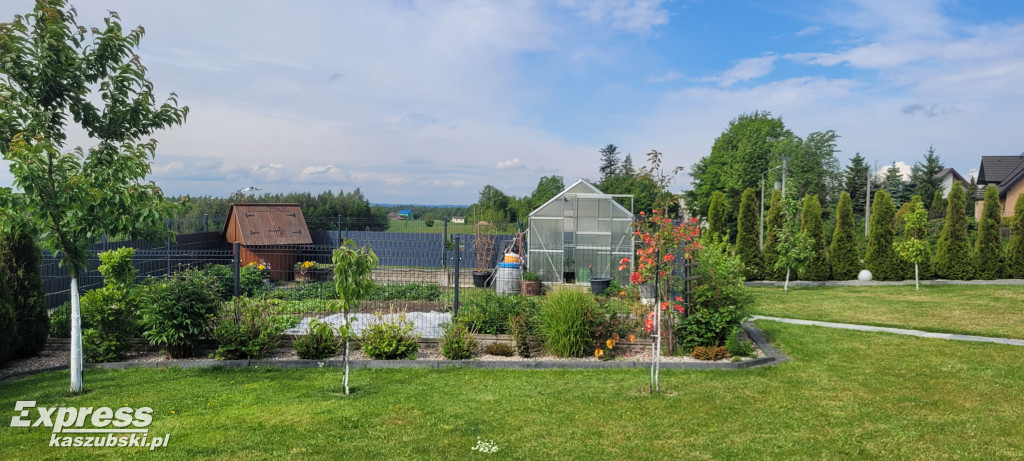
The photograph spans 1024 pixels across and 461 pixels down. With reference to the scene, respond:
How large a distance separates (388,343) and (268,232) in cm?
1189

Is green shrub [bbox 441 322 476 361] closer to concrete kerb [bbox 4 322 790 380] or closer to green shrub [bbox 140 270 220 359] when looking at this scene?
concrete kerb [bbox 4 322 790 380]

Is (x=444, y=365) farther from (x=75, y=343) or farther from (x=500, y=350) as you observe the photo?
(x=75, y=343)

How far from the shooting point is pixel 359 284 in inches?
243

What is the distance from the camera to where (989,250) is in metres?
17.0

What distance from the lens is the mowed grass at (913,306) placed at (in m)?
10.1

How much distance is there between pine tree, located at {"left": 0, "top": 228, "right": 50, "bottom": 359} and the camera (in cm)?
775

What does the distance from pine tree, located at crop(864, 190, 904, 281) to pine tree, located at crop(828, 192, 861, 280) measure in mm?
424

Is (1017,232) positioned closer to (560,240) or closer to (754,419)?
(560,240)

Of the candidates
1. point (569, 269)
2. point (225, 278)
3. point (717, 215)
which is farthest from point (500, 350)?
point (717, 215)

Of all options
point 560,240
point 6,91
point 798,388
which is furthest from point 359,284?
point 560,240

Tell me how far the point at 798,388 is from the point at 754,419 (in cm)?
138

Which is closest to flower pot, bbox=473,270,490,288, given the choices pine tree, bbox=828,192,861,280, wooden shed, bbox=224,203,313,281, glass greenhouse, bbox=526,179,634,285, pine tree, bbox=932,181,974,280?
glass greenhouse, bbox=526,179,634,285

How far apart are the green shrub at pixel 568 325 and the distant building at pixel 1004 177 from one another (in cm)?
3138

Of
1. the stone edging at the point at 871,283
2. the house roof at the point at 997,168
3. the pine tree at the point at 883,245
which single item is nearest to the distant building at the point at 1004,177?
the house roof at the point at 997,168
